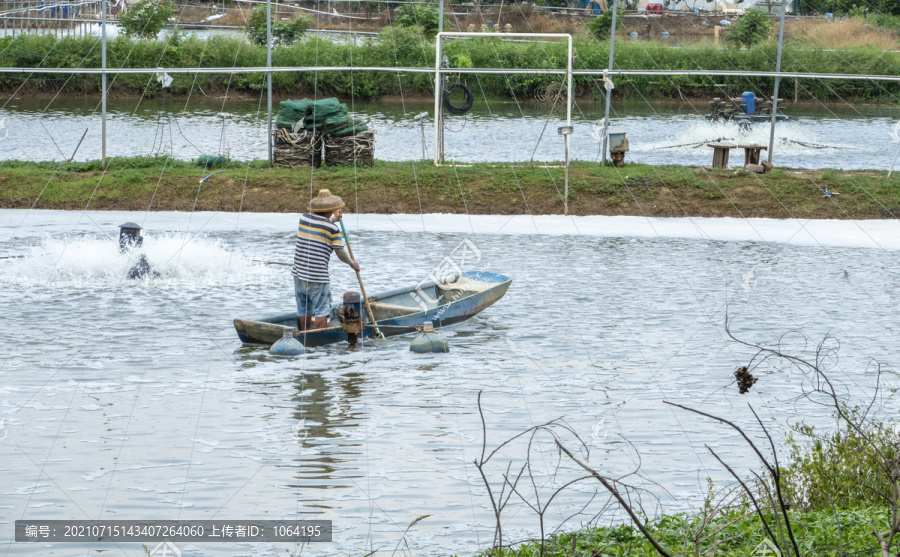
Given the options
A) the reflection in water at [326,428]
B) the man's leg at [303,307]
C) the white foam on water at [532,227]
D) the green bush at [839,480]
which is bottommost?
the white foam on water at [532,227]

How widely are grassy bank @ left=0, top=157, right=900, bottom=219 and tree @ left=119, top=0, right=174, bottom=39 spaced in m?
9.66

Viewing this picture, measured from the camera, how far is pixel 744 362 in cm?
1068

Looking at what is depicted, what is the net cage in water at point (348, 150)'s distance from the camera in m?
20.3

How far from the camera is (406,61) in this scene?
29062mm

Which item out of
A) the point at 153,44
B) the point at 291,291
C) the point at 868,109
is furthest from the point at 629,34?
the point at 291,291

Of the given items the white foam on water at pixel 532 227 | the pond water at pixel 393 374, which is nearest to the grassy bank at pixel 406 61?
the white foam on water at pixel 532 227

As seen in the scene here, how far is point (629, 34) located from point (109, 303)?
28270mm

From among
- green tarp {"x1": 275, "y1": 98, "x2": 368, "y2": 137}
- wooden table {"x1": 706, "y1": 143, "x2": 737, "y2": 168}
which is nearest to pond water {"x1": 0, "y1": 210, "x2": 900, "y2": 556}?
green tarp {"x1": 275, "y1": 98, "x2": 368, "y2": 137}

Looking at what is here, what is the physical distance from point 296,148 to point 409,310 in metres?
9.12

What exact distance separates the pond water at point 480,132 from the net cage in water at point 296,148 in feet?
6.92

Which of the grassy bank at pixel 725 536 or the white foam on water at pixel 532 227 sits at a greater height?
the grassy bank at pixel 725 536

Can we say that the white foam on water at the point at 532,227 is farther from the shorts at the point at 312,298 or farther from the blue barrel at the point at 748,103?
the blue barrel at the point at 748,103

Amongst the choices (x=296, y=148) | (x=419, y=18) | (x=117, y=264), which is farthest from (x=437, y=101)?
(x=419, y=18)

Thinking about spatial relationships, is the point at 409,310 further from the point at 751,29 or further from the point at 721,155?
the point at 751,29
